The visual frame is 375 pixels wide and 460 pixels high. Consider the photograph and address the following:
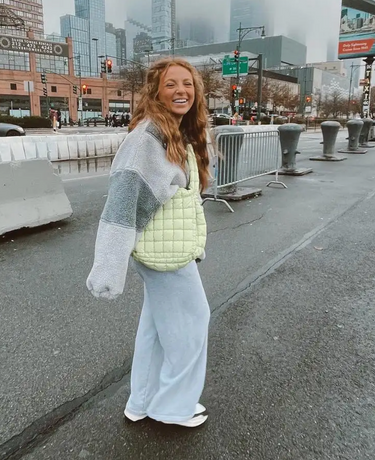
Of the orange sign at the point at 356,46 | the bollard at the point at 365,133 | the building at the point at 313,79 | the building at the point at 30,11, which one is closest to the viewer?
the bollard at the point at 365,133

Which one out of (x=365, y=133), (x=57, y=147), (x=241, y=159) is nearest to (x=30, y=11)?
(x=365, y=133)

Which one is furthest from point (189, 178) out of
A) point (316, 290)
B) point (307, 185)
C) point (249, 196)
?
point (307, 185)

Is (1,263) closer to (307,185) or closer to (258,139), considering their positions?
(258,139)

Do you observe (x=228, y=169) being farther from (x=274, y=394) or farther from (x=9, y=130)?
(x=9, y=130)

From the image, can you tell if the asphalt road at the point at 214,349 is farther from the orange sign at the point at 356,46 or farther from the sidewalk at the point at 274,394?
the orange sign at the point at 356,46

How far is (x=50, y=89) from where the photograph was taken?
85125 millimetres

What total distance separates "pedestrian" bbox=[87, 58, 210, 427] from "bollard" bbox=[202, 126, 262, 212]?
5647 millimetres

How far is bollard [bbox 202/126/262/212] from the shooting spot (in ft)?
26.1

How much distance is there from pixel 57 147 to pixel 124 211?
50.6 ft

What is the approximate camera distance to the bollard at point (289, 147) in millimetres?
11164

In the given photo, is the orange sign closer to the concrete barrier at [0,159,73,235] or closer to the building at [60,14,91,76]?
the concrete barrier at [0,159,73,235]

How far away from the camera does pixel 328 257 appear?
17.0ft

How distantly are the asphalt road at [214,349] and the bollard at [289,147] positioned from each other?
558 cm

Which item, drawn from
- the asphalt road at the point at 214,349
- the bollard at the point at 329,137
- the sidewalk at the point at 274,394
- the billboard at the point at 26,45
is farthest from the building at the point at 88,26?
the sidewalk at the point at 274,394
